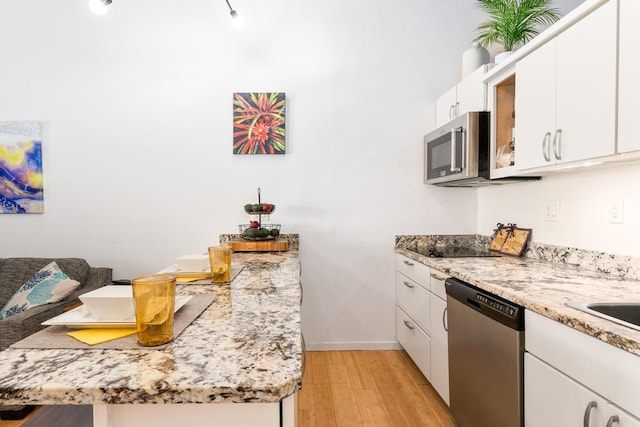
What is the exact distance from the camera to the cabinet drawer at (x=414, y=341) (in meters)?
2.41

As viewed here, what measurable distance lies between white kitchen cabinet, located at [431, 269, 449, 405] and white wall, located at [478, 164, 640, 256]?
0.72 m

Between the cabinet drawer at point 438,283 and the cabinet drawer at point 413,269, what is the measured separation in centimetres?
9

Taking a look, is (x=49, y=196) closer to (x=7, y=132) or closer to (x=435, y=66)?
(x=7, y=132)

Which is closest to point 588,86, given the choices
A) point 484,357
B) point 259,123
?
point 484,357

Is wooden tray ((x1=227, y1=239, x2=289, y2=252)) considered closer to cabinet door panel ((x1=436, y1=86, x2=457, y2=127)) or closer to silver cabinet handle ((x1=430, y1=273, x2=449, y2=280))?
silver cabinet handle ((x1=430, y1=273, x2=449, y2=280))

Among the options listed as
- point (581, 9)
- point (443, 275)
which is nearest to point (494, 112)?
point (581, 9)

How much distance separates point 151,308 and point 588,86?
1756mm

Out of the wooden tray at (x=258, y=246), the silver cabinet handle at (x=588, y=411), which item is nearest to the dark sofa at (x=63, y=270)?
the wooden tray at (x=258, y=246)

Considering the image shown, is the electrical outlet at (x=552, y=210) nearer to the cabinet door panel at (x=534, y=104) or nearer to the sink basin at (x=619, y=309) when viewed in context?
the cabinet door panel at (x=534, y=104)

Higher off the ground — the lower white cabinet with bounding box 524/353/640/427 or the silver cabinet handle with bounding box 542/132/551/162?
the silver cabinet handle with bounding box 542/132/551/162

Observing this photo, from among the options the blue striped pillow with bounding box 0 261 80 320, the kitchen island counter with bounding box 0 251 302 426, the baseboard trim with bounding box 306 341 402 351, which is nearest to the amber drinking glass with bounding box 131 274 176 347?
the kitchen island counter with bounding box 0 251 302 426

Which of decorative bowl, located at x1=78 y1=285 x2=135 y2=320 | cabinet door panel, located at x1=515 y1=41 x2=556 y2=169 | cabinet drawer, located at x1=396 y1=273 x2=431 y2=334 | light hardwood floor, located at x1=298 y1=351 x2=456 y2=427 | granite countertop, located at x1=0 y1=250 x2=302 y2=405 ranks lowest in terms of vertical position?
light hardwood floor, located at x1=298 y1=351 x2=456 y2=427

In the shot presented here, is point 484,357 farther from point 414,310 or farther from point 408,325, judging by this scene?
point 408,325

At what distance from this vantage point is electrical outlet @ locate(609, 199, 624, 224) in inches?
69.1
